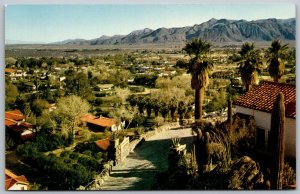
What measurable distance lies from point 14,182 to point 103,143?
244cm

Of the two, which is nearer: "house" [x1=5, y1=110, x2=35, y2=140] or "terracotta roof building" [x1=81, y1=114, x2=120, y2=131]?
"house" [x1=5, y1=110, x2=35, y2=140]

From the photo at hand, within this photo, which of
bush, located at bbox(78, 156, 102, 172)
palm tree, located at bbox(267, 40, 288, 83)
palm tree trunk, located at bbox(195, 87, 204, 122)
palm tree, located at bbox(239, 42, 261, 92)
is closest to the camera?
palm tree, located at bbox(267, 40, 288, 83)

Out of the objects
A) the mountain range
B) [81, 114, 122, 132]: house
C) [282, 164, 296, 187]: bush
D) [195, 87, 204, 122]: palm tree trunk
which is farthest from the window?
[81, 114, 122, 132]: house

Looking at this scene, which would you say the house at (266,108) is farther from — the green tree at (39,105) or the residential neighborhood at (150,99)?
the green tree at (39,105)

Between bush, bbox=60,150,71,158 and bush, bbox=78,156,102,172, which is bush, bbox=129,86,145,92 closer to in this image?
bush, bbox=78,156,102,172

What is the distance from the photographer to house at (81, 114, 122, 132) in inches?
451

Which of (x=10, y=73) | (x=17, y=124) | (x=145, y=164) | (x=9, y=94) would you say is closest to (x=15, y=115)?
(x=17, y=124)

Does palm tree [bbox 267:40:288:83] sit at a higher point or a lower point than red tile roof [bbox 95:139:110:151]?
higher

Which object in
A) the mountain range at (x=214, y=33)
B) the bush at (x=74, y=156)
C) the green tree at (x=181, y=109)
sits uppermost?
the mountain range at (x=214, y=33)

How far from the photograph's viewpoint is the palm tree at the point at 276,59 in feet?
35.8

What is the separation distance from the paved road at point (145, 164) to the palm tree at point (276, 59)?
2.79 m

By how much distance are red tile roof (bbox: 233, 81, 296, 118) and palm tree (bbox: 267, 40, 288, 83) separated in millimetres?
269

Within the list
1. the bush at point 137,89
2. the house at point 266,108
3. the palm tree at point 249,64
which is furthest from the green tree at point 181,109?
the palm tree at point 249,64

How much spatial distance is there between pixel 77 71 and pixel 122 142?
90.1 inches
